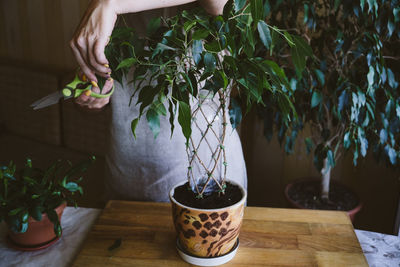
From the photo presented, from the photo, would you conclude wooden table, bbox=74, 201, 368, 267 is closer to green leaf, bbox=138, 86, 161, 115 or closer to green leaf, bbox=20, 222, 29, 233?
green leaf, bbox=20, 222, 29, 233

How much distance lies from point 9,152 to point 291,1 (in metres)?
2.02

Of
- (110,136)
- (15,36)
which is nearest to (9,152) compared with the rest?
(15,36)

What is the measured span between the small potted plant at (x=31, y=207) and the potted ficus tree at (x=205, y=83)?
0.34 m

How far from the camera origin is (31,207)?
962 mm

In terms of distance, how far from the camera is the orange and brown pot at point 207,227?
0.84 meters

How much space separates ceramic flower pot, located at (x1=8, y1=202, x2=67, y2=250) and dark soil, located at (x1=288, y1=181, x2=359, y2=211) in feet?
3.94

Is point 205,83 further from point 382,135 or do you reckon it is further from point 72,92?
point 382,135

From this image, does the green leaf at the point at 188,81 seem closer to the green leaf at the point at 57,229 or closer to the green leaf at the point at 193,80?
the green leaf at the point at 193,80

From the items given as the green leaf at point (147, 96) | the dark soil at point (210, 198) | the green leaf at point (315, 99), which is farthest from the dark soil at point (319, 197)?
the green leaf at point (147, 96)

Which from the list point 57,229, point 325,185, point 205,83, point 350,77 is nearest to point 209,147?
point 205,83

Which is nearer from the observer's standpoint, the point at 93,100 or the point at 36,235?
the point at 36,235

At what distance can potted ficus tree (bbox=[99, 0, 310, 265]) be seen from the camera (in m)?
0.66

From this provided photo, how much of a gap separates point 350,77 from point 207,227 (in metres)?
0.93

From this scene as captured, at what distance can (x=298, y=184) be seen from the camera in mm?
1998
